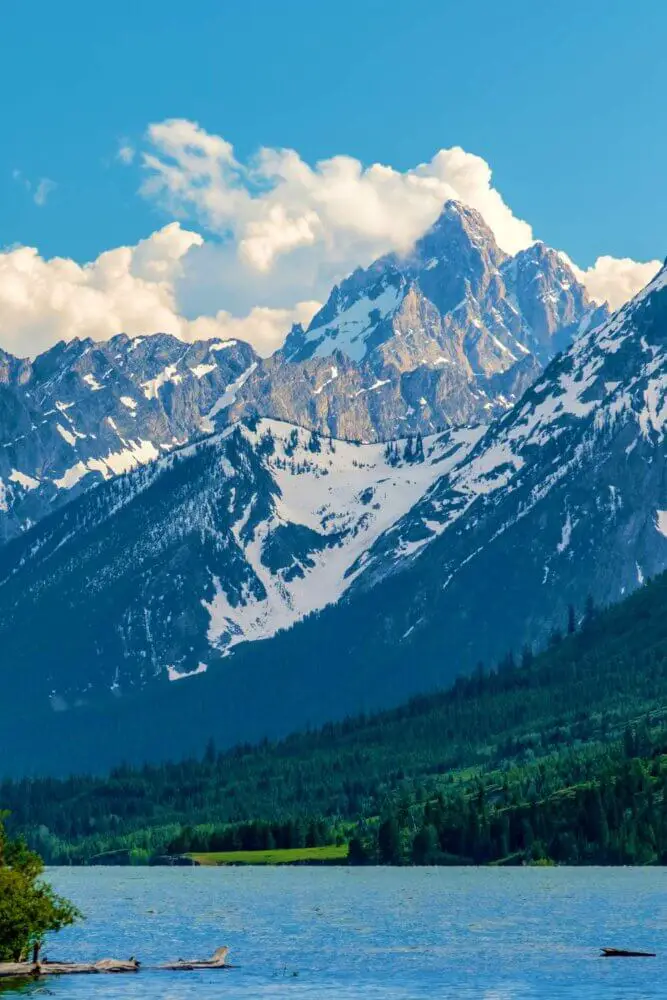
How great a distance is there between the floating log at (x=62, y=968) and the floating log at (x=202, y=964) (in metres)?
3.57

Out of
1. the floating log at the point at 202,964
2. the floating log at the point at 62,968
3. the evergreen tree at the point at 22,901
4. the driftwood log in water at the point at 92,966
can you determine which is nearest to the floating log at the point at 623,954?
the floating log at the point at 202,964

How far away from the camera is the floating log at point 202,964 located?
580ft

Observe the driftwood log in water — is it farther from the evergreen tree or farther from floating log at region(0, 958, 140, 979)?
the evergreen tree

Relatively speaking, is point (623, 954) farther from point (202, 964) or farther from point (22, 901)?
point (22, 901)

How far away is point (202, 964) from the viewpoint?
582ft

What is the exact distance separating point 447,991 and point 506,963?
21.6 meters

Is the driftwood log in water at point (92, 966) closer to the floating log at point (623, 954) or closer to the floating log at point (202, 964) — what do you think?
the floating log at point (202, 964)

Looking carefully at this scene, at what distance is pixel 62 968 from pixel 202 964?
14906 mm

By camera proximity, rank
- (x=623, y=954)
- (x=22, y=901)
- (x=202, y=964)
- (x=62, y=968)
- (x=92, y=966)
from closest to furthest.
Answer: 1. (x=22, y=901)
2. (x=62, y=968)
3. (x=92, y=966)
4. (x=202, y=964)
5. (x=623, y=954)

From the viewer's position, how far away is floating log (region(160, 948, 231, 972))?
177 metres

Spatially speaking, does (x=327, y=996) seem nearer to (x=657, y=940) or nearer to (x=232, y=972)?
(x=232, y=972)

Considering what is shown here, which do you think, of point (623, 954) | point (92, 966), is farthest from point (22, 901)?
point (623, 954)

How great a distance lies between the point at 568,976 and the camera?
564 ft

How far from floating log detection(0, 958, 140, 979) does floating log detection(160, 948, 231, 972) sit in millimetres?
3572
